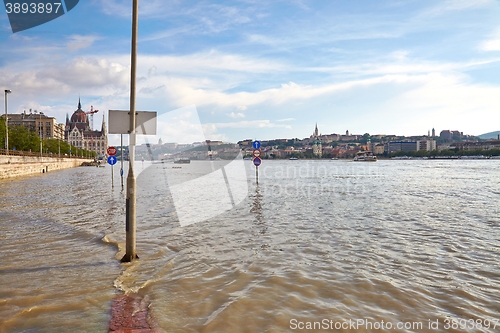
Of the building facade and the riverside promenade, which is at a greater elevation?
the building facade

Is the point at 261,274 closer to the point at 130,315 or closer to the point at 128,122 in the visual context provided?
the point at 130,315

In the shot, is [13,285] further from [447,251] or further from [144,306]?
[447,251]

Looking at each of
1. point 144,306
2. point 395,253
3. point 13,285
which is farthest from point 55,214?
point 395,253

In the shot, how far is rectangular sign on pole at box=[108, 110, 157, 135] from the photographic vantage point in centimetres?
729

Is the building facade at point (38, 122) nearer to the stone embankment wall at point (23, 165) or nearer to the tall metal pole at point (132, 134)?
the stone embankment wall at point (23, 165)

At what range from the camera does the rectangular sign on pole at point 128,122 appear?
7.29m

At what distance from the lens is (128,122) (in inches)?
288

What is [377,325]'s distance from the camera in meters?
4.72

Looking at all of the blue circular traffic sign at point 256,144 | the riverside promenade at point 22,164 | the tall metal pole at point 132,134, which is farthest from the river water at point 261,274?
the riverside promenade at point 22,164

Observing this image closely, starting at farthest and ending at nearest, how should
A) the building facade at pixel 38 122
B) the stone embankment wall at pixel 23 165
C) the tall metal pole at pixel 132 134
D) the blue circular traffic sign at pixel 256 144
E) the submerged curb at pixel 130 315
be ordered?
the building facade at pixel 38 122 → the stone embankment wall at pixel 23 165 → the blue circular traffic sign at pixel 256 144 → the tall metal pole at pixel 132 134 → the submerged curb at pixel 130 315

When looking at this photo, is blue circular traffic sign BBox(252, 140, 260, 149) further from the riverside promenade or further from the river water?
the riverside promenade

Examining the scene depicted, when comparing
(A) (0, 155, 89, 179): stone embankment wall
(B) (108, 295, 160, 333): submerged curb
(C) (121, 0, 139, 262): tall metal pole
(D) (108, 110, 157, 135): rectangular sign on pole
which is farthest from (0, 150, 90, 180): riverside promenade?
(B) (108, 295, 160, 333): submerged curb

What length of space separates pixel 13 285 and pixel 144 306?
2697 millimetres

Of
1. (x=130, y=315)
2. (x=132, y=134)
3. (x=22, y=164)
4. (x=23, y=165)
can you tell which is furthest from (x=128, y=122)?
(x=23, y=165)
